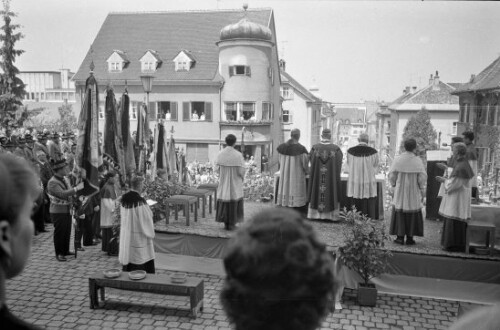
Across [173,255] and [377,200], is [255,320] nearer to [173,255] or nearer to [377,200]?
[173,255]

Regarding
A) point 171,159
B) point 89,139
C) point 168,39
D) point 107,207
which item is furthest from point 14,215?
point 168,39

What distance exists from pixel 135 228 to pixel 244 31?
54.0ft

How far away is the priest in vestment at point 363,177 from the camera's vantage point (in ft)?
28.7

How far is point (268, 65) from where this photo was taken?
2289 centimetres

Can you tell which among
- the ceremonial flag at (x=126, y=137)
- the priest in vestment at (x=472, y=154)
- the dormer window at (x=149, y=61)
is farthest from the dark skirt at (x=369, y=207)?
the dormer window at (x=149, y=61)

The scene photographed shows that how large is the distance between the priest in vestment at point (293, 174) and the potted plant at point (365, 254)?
2286 mm

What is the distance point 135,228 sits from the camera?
689cm

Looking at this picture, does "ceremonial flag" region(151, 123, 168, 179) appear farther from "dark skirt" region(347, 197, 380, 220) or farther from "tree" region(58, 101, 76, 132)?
"tree" region(58, 101, 76, 132)

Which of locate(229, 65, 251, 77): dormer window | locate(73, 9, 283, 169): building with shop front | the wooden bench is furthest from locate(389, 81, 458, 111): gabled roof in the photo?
the wooden bench

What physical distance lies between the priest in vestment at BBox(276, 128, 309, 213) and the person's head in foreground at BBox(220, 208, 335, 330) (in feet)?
25.0

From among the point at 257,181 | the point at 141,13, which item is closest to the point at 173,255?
the point at 257,181

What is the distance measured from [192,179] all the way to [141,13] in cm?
1185

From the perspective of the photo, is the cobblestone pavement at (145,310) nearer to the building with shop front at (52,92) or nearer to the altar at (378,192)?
the altar at (378,192)

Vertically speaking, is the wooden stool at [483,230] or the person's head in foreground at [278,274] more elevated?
the person's head in foreground at [278,274]
